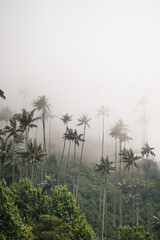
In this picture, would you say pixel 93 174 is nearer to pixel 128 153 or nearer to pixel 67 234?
pixel 128 153

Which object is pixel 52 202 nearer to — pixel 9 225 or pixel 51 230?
pixel 51 230

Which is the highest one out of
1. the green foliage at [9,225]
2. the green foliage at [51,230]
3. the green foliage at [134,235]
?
the green foliage at [9,225]

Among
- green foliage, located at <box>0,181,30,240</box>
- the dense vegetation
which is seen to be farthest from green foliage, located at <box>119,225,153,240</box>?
green foliage, located at <box>0,181,30,240</box>

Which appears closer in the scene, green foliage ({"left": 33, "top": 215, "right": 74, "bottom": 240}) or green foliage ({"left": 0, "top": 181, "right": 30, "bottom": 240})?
green foliage ({"left": 0, "top": 181, "right": 30, "bottom": 240})

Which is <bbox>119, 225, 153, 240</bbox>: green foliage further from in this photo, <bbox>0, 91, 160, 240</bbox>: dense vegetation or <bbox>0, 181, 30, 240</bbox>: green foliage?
<bbox>0, 181, 30, 240</bbox>: green foliage

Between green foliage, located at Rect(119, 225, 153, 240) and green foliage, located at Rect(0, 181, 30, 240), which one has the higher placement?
green foliage, located at Rect(0, 181, 30, 240)

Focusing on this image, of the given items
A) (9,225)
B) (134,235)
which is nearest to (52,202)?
(9,225)

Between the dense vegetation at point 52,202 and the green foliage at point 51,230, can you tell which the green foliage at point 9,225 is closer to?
the dense vegetation at point 52,202

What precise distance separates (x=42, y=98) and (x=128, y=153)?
108 ft

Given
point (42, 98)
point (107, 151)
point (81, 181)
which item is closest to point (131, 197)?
point (81, 181)

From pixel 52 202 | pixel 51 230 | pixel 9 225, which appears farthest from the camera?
pixel 52 202

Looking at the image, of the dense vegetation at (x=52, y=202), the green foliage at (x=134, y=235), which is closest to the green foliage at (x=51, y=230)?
the dense vegetation at (x=52, y=202)

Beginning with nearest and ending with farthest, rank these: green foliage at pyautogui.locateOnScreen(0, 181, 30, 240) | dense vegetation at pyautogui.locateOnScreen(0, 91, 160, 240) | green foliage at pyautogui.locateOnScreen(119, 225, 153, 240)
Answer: green foliage at pyautogui.locateOnScreen(0, 181, 30, 240), dense vegetation at pyautogui.locateOnScreen(0, 91, 160, 240), green foliage at pyautogui.locateOnScreen(119, 225, 153, 240)

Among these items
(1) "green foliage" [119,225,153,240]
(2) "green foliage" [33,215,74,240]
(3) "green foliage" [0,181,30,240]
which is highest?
(3) "green foliage" [0,181,30,240]
